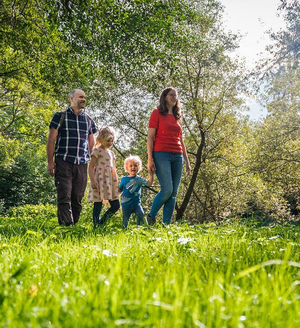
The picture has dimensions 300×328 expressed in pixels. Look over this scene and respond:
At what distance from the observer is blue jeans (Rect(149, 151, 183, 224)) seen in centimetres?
598

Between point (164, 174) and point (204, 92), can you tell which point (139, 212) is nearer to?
point (164, 174)

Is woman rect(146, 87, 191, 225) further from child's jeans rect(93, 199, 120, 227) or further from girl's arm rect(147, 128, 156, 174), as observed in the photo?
child's jeans rect(93, 199, 120, 227)

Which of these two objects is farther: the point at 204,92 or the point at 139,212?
the point at 204,92

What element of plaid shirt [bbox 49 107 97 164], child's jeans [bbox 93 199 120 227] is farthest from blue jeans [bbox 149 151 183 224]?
plaid shirt [bbox 49 107 97 164]

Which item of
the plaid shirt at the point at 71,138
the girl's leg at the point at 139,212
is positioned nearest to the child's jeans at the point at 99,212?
the girl's leg at the point at 139,212

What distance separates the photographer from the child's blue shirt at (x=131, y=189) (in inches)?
251

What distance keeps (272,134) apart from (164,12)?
21.4 feet

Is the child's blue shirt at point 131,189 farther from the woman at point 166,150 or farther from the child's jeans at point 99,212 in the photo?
the woman at point 166,150

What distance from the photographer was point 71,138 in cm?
572

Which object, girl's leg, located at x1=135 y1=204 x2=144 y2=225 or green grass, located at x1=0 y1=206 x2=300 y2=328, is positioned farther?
girl's leg, located at x1=135 y1=204 x2=144 y2=225

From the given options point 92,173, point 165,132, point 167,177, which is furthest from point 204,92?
point 92,173

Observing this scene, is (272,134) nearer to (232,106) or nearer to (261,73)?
(232,106)

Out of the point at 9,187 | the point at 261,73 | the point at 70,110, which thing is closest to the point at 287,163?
the point at 261,73

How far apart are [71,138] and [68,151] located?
21 centimetres
